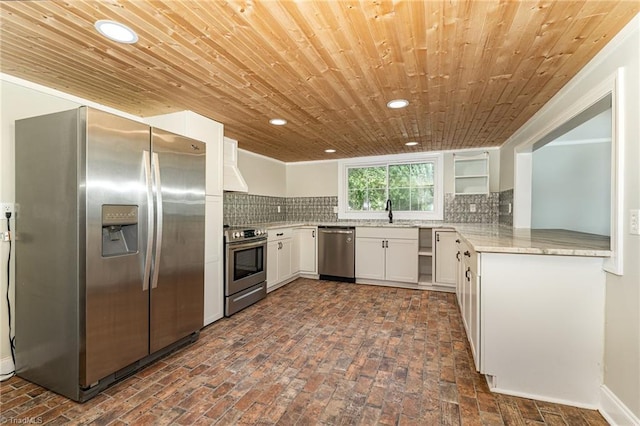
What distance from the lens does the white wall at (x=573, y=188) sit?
313cm

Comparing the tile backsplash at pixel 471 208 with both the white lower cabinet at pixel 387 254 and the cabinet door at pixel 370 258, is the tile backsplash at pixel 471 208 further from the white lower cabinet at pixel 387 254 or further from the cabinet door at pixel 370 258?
the cabinet door at pixel 370 258

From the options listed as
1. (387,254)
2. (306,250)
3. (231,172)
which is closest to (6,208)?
(231,172)

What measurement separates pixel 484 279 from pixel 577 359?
68 centimetres

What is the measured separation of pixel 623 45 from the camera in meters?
1.55

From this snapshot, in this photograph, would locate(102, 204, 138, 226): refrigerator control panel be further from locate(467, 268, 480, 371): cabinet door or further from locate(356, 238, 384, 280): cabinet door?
locate(356, 238, 384, 280): cabinet door

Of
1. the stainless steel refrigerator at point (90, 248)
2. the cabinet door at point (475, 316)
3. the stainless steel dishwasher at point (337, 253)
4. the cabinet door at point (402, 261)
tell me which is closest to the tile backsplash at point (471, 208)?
the cabinet door at point (402, 261)

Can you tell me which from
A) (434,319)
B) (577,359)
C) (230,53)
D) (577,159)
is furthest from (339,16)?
(577,159)

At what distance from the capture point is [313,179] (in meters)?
5.73

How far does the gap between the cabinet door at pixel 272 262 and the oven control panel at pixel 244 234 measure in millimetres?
315

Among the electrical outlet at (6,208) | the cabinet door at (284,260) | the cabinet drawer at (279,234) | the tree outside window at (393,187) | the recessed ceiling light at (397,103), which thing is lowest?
the cabinet door at (284,260)

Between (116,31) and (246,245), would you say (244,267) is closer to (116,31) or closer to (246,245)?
(246,245)

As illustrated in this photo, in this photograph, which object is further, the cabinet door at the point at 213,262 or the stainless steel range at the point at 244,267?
the stainless steel range at the point at 244,267

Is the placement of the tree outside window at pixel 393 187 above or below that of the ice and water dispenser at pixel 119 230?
above

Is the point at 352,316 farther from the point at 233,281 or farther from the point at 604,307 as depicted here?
the point at 604,307
